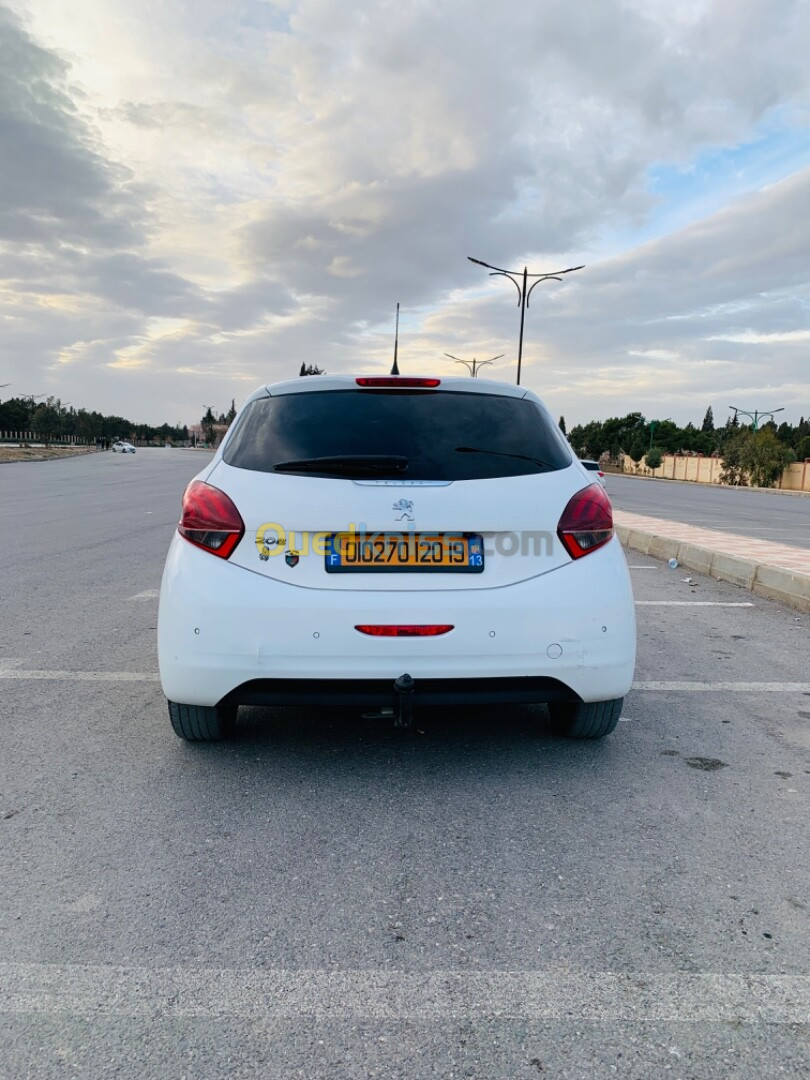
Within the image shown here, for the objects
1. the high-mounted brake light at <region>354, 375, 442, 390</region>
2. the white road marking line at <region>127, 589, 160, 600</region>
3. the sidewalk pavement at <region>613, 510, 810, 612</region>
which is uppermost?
the high-mounted brake light at <region>354, 375, 442, 390</region>

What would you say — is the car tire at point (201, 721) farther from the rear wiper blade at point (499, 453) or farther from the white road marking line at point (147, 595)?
the white road marking line at point (147, 595)

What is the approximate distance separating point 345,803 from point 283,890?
2.05 feet

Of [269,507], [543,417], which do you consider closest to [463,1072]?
[269,507]

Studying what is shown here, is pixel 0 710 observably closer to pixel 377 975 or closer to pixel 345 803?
pixel 345 803

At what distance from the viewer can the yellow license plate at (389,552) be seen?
10.1ft

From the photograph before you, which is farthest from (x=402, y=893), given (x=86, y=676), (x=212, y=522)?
(x=86, y=676)

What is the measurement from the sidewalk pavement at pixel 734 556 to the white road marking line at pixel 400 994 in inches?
232

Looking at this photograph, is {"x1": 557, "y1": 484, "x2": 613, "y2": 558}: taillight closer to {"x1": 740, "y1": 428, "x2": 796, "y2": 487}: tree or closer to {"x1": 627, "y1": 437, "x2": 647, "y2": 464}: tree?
{"x1": 740, "y1": 428, "x2": 796, "y2": 487}: tree

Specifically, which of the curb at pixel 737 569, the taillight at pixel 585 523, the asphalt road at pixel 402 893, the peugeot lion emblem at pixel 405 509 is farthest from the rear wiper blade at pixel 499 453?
the curb at pixel 737 569

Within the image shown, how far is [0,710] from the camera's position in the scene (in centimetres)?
401

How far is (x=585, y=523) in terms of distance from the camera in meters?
3.26

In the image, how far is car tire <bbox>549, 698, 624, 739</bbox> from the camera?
351cm

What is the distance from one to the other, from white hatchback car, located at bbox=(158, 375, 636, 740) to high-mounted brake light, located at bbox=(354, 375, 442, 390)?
25 centimetres

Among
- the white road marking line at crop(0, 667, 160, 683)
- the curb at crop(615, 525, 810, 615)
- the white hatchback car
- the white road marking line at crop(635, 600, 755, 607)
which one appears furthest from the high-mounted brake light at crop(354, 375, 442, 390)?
the curb at crop(615, 525, 810, 615)
